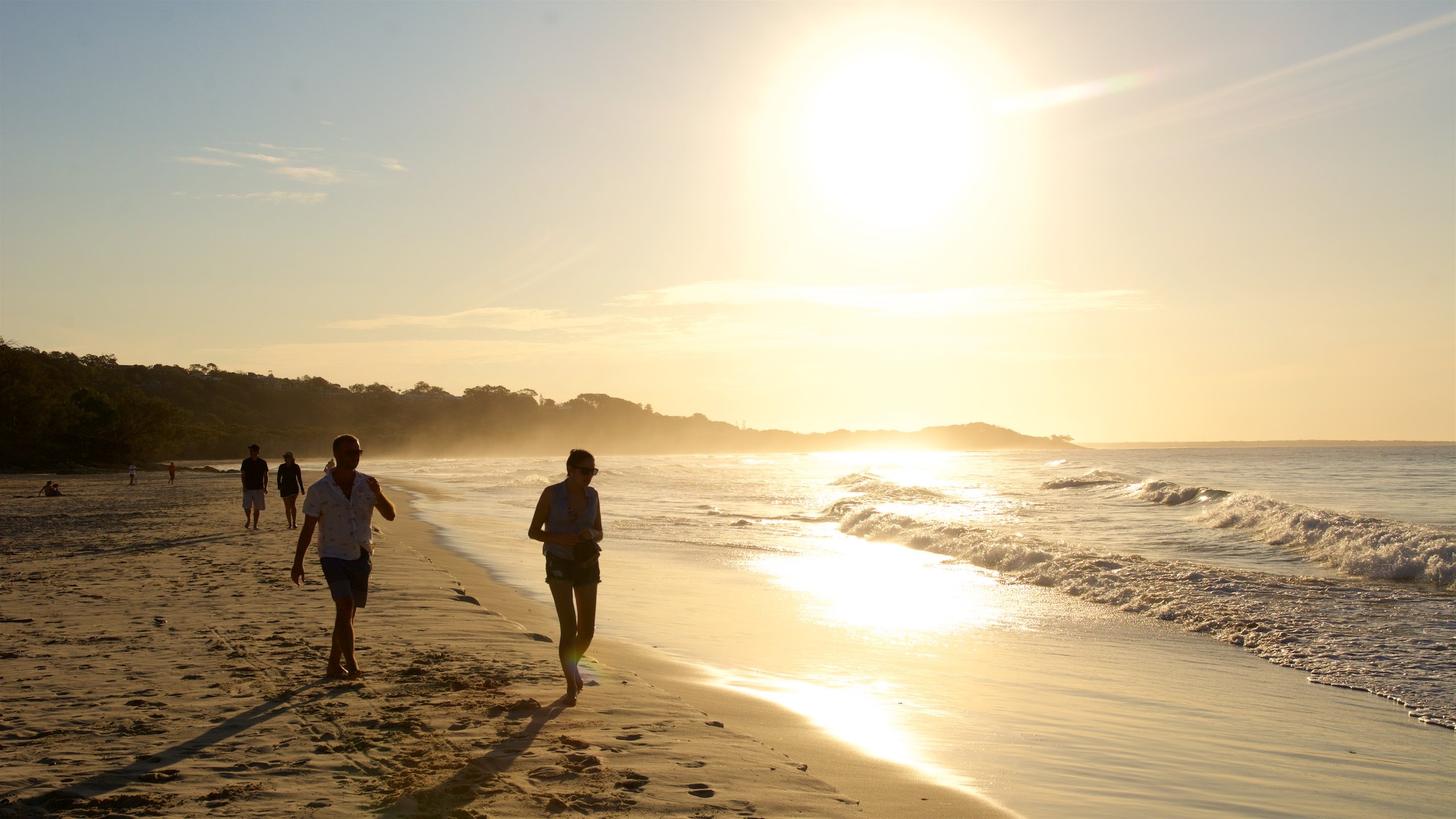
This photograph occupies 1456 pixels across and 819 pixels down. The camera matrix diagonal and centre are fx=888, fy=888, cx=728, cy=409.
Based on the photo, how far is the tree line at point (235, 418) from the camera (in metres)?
46.8

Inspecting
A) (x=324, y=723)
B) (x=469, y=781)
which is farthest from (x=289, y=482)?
(x=469, y=781)

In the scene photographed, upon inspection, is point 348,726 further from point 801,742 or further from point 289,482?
point 289,482

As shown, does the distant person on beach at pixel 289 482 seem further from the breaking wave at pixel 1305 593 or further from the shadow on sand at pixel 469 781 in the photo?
the shadow on sand at pixel 469 781

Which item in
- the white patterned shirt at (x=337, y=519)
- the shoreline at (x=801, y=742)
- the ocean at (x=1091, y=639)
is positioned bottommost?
the ocean at (x=1091, y=639)

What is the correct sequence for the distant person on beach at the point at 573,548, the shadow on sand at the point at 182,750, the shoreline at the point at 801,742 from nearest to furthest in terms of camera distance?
the shadow on sand at the point at 182,750
the shoreline at the point at 801,742
the distant person on beach at the point at 573,548

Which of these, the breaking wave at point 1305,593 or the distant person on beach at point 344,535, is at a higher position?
the distant person on beach at point 344,535

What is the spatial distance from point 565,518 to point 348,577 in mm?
1595

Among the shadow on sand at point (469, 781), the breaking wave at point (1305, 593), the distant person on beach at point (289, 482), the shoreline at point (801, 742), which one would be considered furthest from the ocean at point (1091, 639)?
the distant person on beach at point (289, 482)

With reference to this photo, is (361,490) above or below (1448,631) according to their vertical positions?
above

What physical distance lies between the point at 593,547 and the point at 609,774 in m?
1.75

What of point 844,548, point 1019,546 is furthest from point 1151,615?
point 844,548

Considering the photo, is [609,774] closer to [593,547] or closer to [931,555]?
[593,547]

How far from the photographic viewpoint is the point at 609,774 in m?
4.21

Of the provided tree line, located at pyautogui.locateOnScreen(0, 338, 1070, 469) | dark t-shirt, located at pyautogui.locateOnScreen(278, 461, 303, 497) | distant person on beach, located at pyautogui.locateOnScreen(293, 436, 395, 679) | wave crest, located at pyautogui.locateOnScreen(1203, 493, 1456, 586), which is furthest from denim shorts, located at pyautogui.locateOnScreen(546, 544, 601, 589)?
tree line, located at pyautogui.locateOnScreen(0, 338, 1070, 469)
